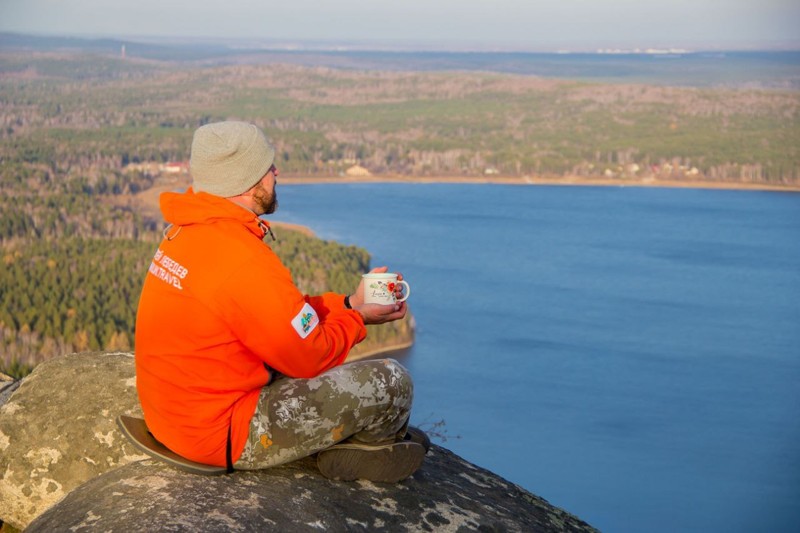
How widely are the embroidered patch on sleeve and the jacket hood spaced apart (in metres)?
0.44

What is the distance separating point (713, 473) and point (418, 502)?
101 ft

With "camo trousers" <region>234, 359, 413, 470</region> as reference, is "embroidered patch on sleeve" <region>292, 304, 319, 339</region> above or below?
above

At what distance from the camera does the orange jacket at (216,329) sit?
4.68m

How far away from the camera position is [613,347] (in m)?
50.6

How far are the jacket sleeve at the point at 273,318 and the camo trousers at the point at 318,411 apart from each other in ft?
0.84

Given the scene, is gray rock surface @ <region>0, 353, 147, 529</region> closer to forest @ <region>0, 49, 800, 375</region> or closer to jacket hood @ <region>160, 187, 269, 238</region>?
jacket hood @ <region>160, 187, 269, 238</region>

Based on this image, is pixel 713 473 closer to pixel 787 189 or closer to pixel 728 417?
pixel 728 417

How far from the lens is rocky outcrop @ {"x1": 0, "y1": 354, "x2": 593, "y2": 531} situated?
479 centimetres

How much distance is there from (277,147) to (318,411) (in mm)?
127774

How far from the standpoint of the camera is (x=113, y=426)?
19.7 ft

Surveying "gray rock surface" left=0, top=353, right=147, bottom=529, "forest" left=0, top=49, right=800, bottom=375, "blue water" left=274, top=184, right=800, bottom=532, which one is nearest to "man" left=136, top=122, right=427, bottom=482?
"gray rock surface" left=0, top=353, right=147, bottom=529

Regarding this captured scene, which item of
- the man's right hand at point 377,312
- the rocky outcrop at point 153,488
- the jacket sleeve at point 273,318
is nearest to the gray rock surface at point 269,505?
the rocky outcrop at point 153,488

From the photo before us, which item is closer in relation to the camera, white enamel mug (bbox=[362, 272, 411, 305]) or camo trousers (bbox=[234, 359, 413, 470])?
camo trousers (bbox=[234, 359, 413, 470])

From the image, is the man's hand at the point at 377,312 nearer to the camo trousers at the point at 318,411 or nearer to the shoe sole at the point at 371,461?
the camo trousers at the point at 318,411
